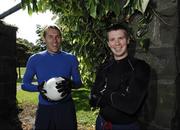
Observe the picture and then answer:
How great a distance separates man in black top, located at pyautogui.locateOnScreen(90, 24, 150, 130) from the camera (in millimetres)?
3527

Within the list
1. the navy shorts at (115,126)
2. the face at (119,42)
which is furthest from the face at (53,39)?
the navy shorts at (115,126)

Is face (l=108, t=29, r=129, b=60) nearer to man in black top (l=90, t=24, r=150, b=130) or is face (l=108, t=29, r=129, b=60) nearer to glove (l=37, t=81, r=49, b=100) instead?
man in black top (l=90, t=24, r=150, b=130)

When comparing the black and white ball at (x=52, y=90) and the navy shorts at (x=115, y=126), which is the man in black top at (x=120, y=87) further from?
the black and white ball at (x=52, y=90)

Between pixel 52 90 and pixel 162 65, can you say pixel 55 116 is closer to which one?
pixel 52 90

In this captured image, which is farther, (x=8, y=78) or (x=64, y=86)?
(x=8, y=78)

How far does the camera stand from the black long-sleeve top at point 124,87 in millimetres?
3521

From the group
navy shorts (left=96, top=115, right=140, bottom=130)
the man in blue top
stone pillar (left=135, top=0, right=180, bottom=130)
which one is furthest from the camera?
the man in blue top

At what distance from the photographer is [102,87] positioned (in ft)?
12.6

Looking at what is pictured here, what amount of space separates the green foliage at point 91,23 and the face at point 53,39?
0.26m

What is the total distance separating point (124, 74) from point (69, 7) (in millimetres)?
2680

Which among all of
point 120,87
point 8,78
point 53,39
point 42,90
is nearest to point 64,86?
point 42,90

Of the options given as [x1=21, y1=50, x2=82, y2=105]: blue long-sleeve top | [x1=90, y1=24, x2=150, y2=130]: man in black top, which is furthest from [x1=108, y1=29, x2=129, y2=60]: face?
[x1=21, y1=50, x2=82, y2=105]: blue long-sleeve top

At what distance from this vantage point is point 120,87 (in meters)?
3.64

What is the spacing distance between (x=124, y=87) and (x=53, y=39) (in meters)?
1.26
